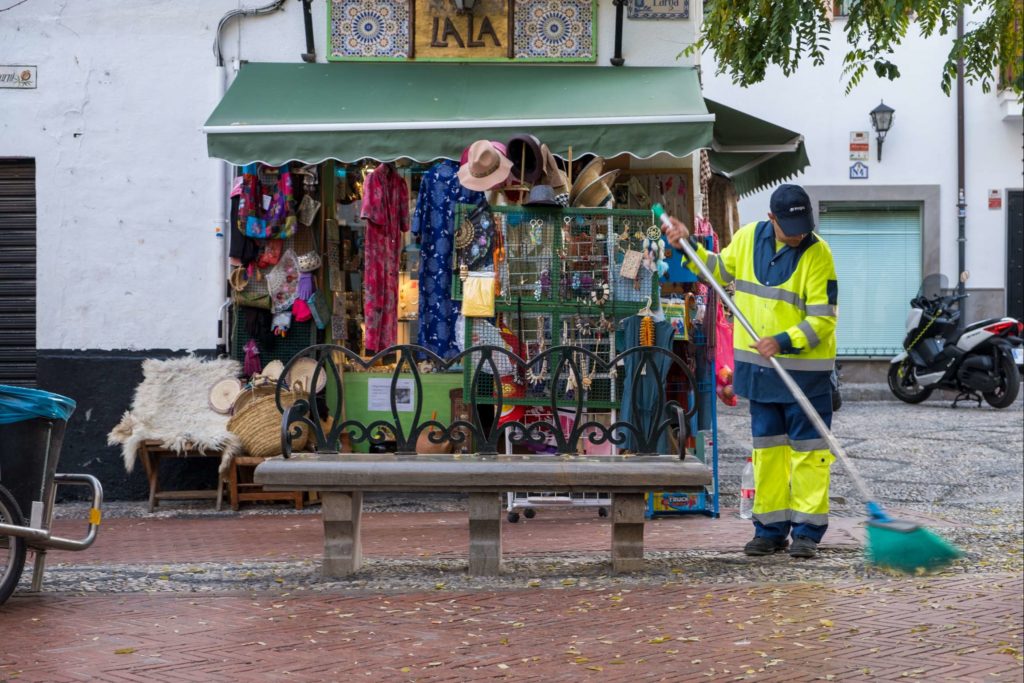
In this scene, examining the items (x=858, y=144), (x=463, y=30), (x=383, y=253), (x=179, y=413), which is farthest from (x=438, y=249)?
(x=858, y=144)

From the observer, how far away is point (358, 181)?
33.9ft

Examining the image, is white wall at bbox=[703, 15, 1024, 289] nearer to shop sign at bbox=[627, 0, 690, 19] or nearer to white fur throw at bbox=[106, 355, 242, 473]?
shop sign at bbox=[627, 0, 690, 19]

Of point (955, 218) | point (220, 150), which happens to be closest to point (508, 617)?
point (220, 150)

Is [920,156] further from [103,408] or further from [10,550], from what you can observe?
[10,550]

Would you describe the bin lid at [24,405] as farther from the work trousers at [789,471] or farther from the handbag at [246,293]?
the work trousers at [789,471]

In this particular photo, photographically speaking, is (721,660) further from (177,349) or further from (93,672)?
(177,349)

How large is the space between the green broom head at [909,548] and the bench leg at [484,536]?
214 centimetres

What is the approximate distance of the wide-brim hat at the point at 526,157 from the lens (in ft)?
28.6

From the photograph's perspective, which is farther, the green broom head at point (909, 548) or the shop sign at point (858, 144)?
the shop sign at point (858, 144)

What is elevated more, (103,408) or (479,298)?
(479,298)

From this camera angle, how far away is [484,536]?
6.84 metres

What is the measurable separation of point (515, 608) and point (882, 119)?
48.8 ft

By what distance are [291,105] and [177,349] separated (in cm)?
203

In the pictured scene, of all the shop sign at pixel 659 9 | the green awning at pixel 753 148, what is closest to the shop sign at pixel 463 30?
the shop sign at pixel 659 9
